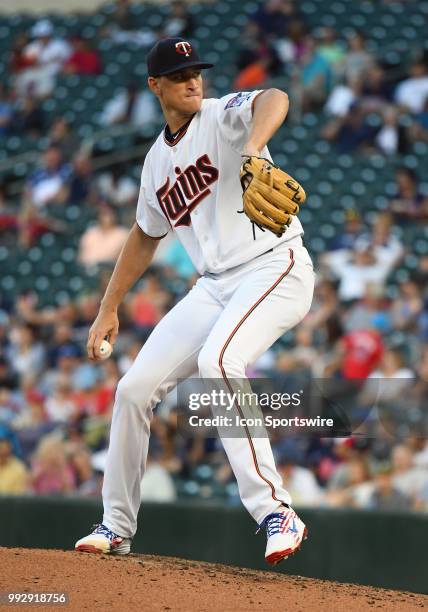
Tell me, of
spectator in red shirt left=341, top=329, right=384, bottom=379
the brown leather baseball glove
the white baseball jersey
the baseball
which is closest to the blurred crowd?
spectator in red shirt left=341, top=329, right=384, bottom=379

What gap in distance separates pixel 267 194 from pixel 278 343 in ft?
16.6

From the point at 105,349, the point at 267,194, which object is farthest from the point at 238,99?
the point at 105,349

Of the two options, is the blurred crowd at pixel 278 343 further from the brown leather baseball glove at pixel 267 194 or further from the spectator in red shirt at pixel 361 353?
the brown leather baseball glove at pixel 267 194

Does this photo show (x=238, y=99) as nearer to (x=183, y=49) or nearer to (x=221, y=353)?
(x=183, y=49)

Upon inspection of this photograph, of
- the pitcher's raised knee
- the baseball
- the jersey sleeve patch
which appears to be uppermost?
the jersey sleeve patch

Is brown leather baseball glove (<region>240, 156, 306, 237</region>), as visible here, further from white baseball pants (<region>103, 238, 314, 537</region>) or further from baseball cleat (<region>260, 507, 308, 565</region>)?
baseball cleat (<region>260, 507, 308, 565</region>)

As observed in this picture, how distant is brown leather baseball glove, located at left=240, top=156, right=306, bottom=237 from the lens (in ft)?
11.9

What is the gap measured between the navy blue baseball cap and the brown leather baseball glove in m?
0.63

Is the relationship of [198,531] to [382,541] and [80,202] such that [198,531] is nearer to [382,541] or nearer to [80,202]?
[382,541]

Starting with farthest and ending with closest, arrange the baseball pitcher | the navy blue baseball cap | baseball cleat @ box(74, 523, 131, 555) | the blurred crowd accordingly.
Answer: the blurred crowd
baseball cleat @ box(74, 523, 131, 555)
the navy blue baseball cap
the baseball pitcher

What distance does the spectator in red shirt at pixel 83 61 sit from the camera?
12969 mm

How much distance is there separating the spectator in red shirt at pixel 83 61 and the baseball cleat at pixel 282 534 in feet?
32.3

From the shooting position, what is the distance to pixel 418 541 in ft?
17.3

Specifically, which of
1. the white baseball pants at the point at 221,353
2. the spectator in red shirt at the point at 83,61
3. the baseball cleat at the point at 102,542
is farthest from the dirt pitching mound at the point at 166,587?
the spectator in red shirt at the point at 83,61
